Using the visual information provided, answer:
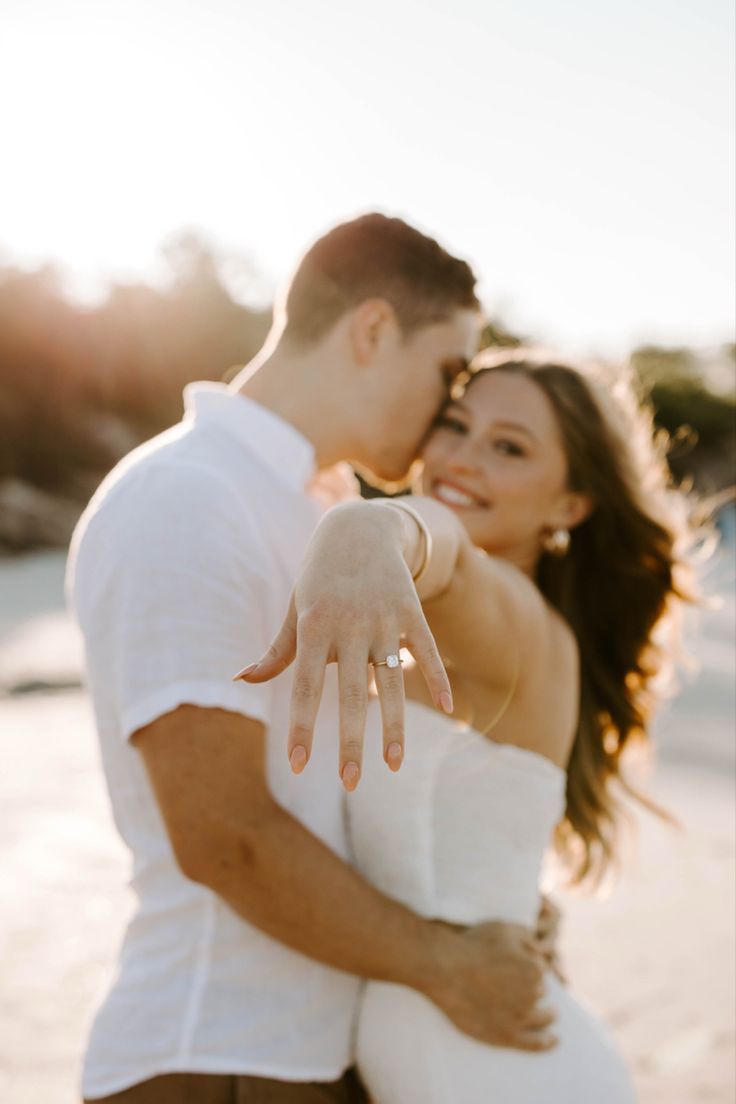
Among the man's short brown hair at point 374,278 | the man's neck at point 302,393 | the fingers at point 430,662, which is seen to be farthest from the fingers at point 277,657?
the man's short brown hair at point 374,278

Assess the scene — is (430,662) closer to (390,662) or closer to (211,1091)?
(390,662)

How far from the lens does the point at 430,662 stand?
0.98 m

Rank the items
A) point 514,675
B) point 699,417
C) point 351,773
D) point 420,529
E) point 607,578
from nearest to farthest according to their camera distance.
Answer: point 351,773, point 420,529, point 514,675, point 607,578, point 699,417

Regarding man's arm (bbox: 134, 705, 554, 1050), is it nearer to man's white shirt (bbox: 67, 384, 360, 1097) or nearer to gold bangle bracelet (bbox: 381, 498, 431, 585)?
man's white shirt (bbox: 67, 384, 360, 1097)

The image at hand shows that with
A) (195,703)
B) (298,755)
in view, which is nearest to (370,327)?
(195,703)

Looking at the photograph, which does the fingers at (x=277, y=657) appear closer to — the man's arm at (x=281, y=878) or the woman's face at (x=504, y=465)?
the man's arm at (x=281, y=878)

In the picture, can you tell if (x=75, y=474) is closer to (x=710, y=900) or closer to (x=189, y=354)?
(x=189, y=354)

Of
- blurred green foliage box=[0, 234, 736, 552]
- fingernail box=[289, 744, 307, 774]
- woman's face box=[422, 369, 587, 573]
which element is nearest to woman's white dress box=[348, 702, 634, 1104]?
woman's face box=[422, 369, 587, 573]

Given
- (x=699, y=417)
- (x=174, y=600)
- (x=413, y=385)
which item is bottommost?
(x=699, y=417)

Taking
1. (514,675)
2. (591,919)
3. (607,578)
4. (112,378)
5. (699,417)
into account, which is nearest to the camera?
(514,675)

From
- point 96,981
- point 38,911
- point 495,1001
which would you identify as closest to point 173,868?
point 495,1001

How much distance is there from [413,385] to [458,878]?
3.68 feet

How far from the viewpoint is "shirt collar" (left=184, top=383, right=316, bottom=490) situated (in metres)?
2.00

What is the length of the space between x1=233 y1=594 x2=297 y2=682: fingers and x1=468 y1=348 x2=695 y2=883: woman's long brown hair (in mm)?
1603
